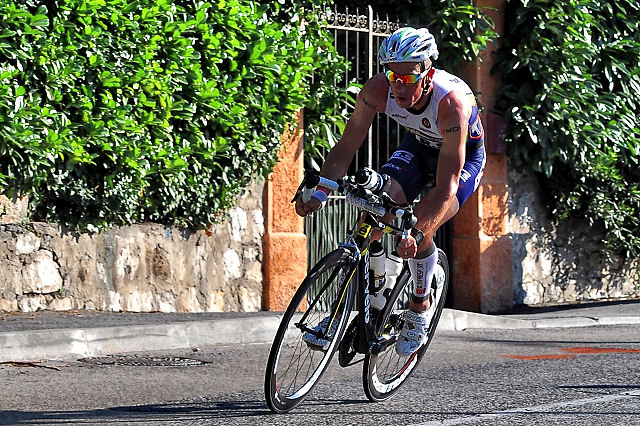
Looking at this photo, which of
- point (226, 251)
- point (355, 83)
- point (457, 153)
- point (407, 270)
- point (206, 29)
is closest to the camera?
point (457, 153)

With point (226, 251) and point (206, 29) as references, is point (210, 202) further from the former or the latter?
point (206, 29)

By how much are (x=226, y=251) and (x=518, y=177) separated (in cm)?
423

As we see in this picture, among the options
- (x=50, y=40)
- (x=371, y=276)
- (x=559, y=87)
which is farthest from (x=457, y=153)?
(x=559, y=87)

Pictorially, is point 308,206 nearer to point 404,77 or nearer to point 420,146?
point 404,77

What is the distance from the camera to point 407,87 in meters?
5.79

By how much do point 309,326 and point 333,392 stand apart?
2.67 feet

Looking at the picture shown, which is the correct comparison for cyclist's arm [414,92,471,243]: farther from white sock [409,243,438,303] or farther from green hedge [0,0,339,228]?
green hedge [0,0,339,228]

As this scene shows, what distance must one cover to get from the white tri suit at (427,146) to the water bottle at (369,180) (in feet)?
1.30

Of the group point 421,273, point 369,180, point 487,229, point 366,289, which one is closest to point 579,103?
point 487,229

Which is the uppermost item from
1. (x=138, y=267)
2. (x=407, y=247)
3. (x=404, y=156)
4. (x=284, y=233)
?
(x=404, y=156)

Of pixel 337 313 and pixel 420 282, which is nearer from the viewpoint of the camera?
pixel 337 313

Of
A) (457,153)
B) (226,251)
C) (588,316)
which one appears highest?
(457,153)

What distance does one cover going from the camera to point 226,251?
10.6m

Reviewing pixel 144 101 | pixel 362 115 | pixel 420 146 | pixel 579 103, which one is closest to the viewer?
pixel 362 115
